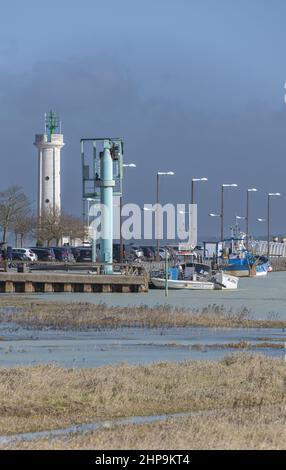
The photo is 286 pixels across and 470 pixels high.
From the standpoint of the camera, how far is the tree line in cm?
10944

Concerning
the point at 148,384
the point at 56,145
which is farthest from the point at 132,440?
the point at 56,145

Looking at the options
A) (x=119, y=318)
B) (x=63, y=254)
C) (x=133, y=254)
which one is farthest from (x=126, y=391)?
(x=133, y=254)

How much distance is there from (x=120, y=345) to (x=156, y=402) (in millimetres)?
11970

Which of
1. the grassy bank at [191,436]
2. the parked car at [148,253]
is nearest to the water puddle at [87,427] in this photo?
the grassy bank at [191,436]

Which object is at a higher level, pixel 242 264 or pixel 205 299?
pixel 242 264

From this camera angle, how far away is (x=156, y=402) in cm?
2103

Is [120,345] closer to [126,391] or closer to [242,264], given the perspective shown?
[126,391]

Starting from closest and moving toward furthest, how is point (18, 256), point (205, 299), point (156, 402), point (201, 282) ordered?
point (156, 402) → point (205, 299) → point (201, 282) → point (18, 256)

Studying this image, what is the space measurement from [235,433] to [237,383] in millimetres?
6241

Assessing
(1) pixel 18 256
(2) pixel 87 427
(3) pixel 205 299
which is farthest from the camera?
(1) pixel 18 256

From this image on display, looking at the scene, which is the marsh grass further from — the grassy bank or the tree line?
the tree line

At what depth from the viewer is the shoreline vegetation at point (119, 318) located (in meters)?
41.2

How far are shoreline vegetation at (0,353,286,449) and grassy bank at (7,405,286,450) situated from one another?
0.01 meters

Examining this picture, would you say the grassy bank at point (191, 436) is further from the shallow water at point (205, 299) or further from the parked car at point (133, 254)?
the parked car at point (133, 254)
